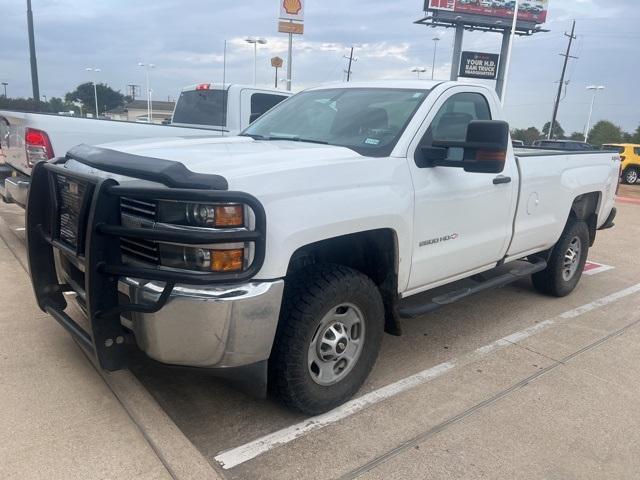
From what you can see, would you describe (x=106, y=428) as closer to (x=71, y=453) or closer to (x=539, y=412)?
(x=71, y=453)

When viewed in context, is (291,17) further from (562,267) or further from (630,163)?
(630,163)

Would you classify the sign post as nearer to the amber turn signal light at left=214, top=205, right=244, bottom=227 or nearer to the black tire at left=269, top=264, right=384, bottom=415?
the black tire at left=269, top=264, right=384, bottom=415

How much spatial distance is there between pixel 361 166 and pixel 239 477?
1.71 m

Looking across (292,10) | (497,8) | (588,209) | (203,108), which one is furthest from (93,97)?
(588,209)

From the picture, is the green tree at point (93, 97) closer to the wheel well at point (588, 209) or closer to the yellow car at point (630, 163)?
the yellow car at point (630, 163)

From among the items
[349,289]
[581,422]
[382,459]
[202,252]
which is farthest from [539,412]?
[202,252]

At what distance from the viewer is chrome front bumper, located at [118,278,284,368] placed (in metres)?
2.41

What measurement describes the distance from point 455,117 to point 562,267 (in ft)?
7.95

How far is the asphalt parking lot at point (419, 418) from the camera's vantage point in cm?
268

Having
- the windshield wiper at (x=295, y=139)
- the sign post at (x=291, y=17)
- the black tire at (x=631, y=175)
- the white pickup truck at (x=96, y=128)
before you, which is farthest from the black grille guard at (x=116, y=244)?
the black tire at (x=631, y=175)

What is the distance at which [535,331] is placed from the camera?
4.64 meters

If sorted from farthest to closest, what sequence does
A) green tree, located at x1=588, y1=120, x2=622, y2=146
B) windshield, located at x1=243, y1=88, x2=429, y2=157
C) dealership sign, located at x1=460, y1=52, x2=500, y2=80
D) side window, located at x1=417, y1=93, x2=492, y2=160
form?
green tree, located at x1=588, y1=120, x2=622, y2=146, dealership sign, located at x1=460, y1=52, x2=500, y2=80, side window, located at x1=417, y1=93, x2=492, y2=160, windshield, located at x1=243, y1=88, x2=429, y2=157

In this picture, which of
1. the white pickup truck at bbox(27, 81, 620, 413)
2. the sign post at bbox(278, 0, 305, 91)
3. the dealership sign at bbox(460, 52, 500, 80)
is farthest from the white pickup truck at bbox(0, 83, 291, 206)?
the dealership sign at bbox(460, 52, 500, 80)

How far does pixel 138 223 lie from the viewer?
256 centimetres
